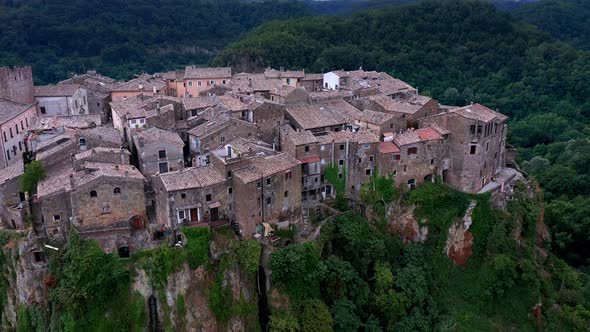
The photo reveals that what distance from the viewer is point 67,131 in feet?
176

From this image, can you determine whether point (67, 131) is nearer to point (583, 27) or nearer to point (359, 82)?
point (359, 82)

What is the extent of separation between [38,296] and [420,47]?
98.0 metres

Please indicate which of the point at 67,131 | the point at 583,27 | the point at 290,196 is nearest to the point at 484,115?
the point at 290,196

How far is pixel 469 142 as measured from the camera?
53719 millimetres

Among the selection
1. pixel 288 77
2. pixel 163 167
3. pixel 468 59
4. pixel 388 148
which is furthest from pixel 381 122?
pixel 468 59

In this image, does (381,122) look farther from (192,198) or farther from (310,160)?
(192,198)

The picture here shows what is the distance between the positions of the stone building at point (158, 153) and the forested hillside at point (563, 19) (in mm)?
138456

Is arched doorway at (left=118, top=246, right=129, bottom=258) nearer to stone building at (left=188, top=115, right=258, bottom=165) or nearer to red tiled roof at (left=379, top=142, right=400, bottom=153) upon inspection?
stone building at (left=188, top=115, right=258, bottom=165)

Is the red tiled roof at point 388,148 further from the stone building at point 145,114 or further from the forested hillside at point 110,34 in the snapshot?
the forested hillside at point 110,34

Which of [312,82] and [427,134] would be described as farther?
[312,82]

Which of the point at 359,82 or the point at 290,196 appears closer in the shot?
the point at 290,196

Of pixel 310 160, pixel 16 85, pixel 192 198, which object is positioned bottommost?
pixel 192 198

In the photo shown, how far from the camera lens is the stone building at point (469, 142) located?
53500mm

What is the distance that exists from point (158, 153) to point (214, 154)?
19.2ft
